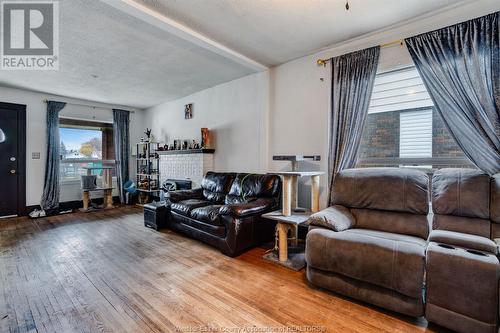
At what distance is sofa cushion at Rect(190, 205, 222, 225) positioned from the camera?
2.99 metres

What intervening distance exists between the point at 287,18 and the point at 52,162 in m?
5.62

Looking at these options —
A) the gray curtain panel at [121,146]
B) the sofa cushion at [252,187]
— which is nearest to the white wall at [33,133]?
the gray curtain panel at [121,146]

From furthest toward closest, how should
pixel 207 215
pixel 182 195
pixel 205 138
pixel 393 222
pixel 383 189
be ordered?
pixel 205 138 → pixel 182 195 → pixel 207 215 → pixel 383 189 → pixel 393 222

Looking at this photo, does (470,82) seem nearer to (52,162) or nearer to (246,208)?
(246,208)

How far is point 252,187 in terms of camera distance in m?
3.58

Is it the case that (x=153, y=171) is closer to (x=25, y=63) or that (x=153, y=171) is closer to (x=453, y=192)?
(x=25, y=63)

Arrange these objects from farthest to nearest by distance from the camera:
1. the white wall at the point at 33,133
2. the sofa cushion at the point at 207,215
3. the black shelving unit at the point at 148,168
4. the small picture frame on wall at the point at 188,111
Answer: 1. the black shelving unit at the point at 148,168
2. the small picture frame on wall at the point at 188,111
3. the white wall at the point at 33,133
4. the sofa cushion at the point at 207,215

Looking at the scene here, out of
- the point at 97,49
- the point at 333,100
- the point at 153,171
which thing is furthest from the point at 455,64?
the point at 153,171

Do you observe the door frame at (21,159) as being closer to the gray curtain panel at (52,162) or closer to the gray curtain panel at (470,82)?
the gray curtain panel at (52,162)

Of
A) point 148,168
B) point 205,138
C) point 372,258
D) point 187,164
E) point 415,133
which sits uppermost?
point 205,138

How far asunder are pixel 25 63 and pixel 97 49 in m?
1.41

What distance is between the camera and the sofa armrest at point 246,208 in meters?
2.84

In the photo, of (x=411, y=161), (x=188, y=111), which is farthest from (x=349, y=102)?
(x=188, y=111)

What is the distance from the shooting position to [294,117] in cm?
367
